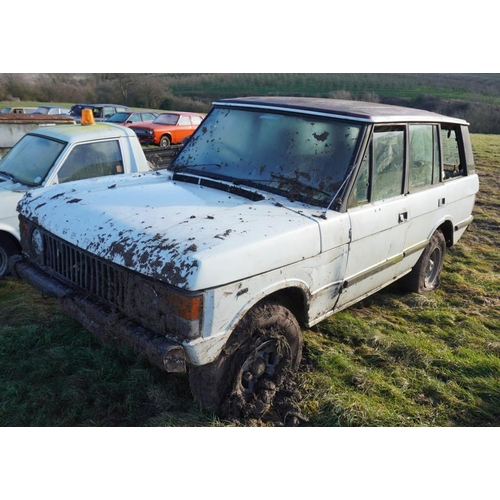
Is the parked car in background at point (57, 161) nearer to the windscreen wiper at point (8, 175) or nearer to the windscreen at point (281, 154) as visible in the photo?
the windscreen wiper at point (8, 175)

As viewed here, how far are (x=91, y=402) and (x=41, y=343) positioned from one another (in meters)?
0.94

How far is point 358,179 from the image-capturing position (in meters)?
3.71

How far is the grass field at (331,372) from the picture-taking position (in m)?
3.24

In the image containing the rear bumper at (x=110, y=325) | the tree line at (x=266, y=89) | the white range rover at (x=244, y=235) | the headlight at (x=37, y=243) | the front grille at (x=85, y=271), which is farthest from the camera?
the tree line at (x=266, y=89)

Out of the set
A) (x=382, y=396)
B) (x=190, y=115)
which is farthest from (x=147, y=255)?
(x=190, y=115)

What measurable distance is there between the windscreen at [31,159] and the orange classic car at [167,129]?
1257 centimetres

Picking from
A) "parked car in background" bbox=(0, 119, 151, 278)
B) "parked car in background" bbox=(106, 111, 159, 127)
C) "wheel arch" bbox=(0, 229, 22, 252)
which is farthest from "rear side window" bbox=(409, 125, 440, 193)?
"parked car in background" bbox=(106, 111, 159, 127)

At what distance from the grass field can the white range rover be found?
42 centimetres

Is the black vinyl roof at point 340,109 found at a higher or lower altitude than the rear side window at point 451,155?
higher

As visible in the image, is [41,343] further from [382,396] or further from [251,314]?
[382,396]

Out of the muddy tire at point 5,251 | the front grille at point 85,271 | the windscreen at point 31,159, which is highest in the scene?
the windscreen at point 31,159

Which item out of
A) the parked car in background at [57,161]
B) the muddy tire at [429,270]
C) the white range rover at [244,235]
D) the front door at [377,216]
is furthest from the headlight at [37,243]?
the muddy tire at [429,270]

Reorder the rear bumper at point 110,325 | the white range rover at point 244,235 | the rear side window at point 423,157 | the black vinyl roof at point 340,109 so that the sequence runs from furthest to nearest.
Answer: the rear side window at point 423,157
the black vinyl roof at point 340,109
the white range rover at point 244,235
the rear bumper at point 110,325

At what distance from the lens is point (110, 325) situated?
9.65 ft
